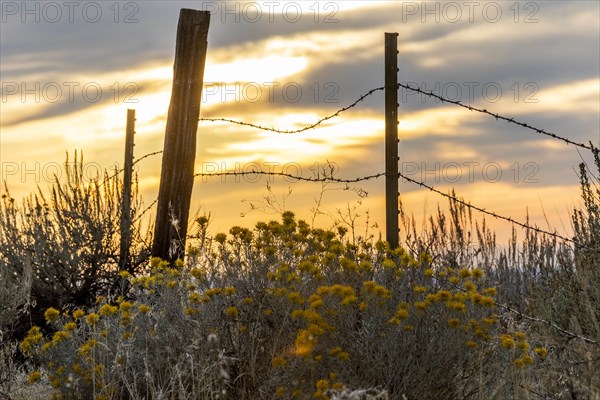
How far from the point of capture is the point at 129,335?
5512mm

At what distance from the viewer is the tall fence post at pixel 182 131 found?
9062 mm

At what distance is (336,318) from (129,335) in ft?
5.03

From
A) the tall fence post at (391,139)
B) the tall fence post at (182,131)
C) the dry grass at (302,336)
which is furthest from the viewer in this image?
the tall fence post at (182,131)

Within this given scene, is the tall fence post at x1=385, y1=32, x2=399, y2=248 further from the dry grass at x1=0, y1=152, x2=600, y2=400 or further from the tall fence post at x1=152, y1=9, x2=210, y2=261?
the tall fence post at x1=152, y1=9, x2=210, y2=261

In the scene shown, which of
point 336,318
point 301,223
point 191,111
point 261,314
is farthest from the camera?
point 191,111

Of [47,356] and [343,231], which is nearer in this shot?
[47,356]

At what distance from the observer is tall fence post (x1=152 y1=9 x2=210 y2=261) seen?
9.06 m

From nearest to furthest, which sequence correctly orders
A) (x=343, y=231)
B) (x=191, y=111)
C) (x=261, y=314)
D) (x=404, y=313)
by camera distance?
(x=404, y=313) < (x=261, y=314) < (x=343, y=231) < (x=191, y=111)

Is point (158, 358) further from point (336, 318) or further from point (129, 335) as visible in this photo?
point (336, 318)

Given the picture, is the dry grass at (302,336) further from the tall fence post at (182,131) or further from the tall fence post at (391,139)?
the tall fence post at (182,131)

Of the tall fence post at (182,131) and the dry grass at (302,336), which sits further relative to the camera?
the tall fence post at (182,131)

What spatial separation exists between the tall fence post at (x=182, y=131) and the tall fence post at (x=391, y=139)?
2629mm

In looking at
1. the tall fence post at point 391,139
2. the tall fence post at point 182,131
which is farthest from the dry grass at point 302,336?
the tall fence post at point 182,131

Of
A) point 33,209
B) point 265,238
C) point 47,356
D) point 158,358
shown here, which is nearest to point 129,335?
point 158,358
